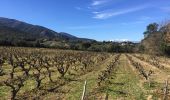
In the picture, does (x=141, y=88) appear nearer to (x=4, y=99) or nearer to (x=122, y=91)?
(x=122, y=91)

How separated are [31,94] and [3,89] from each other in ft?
10.3

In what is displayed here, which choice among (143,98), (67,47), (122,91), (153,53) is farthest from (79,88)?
(67,47)

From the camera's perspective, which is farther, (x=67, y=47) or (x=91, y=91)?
(x=67, y=47)

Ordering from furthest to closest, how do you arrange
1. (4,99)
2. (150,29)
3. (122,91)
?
(150,29)
(122,91)
(4,99)

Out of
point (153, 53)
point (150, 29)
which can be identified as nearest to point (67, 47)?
point (150, 29)

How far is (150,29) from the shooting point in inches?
6206

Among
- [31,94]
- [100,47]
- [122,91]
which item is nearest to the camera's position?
[31,94]

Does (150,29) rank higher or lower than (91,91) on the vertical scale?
higher

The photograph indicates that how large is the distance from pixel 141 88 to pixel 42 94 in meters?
10.5

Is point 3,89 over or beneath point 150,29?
beneath

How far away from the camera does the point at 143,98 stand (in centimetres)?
2462

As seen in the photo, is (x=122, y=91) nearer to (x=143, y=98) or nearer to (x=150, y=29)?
(x=143, y=98)

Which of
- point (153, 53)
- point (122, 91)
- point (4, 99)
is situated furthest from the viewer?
point (153, 53)

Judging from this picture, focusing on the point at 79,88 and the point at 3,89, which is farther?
the point at 79,88
